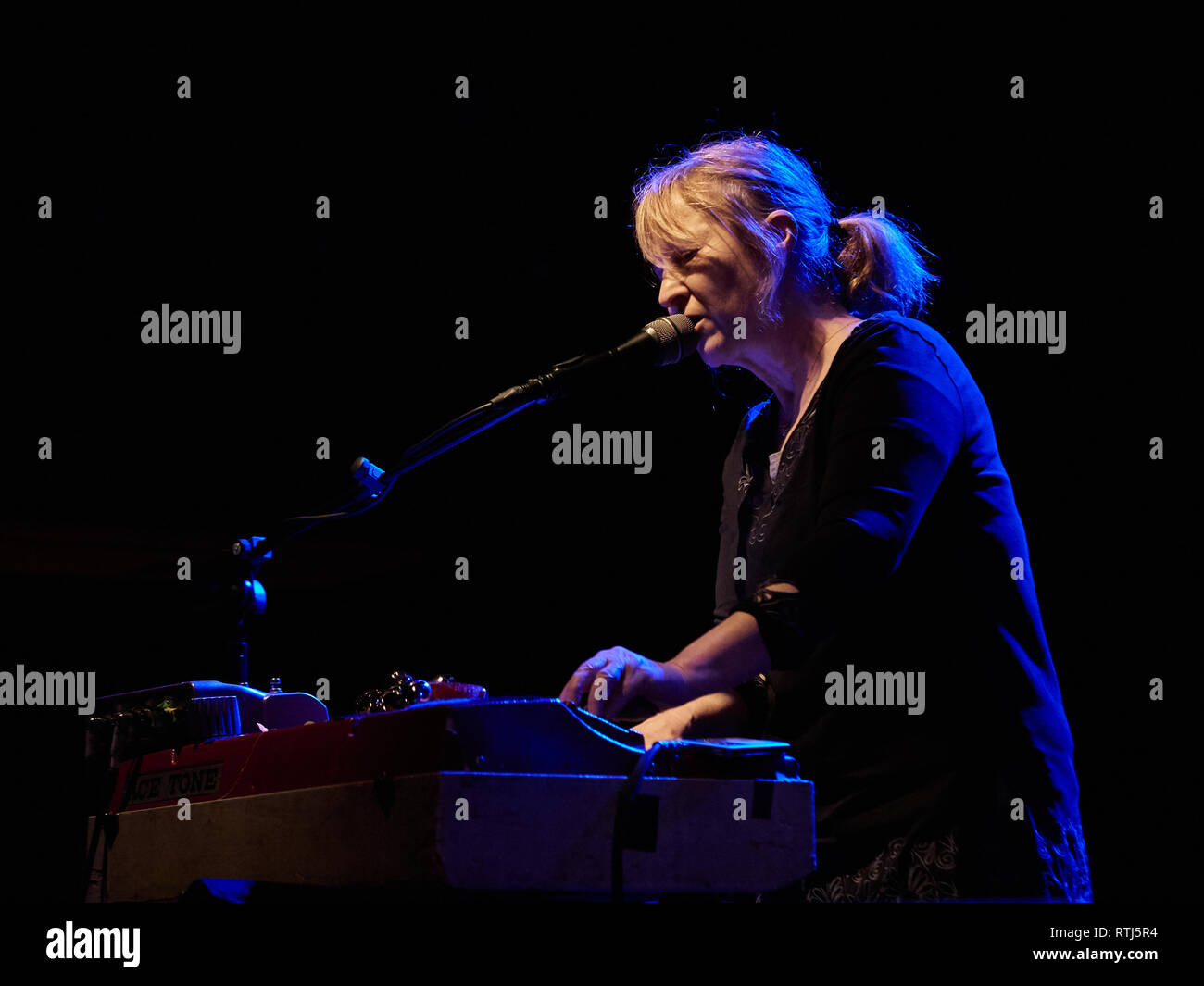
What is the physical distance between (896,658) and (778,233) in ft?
2.54

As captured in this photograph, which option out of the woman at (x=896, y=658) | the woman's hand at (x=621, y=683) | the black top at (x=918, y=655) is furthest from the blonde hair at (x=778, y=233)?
the woman's hand at (x=621, y=683)

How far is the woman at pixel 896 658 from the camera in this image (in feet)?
4.69

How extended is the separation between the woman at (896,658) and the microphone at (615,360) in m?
0.10

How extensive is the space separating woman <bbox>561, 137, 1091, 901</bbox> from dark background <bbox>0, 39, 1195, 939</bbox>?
1826 mm

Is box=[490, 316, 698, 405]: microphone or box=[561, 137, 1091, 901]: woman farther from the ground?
box=[490, 316, 698, 405]: microphone

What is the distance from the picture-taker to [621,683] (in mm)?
1378

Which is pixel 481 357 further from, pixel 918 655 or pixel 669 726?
pixel 918 655

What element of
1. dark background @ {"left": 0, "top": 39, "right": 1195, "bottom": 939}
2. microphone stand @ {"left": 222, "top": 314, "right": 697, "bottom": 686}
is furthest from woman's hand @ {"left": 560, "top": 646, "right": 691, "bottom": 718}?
dark background @ {"left": 0, "top": 39, "right": 1195, "bottom": 939}

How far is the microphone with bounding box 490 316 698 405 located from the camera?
Answer: 1.78 metres

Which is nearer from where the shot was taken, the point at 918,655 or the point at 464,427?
the point at 918,655

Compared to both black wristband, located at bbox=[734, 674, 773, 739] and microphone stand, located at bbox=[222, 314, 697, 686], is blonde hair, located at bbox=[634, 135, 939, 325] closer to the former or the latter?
microphone stand, located at bbox=[222, 314, 697, 686]

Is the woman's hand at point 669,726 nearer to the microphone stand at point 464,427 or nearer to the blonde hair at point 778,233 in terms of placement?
the microphone stand at point 464,427

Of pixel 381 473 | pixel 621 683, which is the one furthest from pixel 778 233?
pixel 621 683
